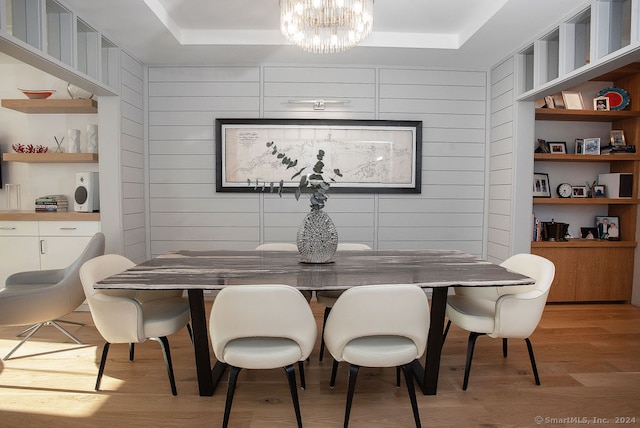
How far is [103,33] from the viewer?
3.41m

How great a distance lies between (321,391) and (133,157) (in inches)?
119

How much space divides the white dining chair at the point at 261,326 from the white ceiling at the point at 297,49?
2.50 metres

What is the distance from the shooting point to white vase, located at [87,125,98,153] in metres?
4.00

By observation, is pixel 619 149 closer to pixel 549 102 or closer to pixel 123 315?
pixel 549 102

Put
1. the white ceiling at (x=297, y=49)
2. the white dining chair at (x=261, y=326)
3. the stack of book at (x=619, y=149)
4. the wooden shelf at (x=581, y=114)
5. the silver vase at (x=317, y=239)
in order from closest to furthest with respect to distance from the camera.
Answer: the white dining chair at (x=261, y=326) < the silver vase at (x=317, y=239) < the white ceiling at (x=297, y=49) < the wooden shelf at (x=581, y=114) < the stack of book at (x=619, y=149)

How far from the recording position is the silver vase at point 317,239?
8.20ft

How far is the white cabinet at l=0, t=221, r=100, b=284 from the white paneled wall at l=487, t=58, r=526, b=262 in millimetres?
4093

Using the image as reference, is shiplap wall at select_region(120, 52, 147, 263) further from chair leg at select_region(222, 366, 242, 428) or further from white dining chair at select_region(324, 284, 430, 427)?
white dining chair at select_region(324, 284, 430, 427)

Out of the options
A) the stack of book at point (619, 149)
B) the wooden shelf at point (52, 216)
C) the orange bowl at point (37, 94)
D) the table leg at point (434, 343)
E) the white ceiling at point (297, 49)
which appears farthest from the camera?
the stack of book at point (619, 149)

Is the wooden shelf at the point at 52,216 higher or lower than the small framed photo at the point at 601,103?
lower

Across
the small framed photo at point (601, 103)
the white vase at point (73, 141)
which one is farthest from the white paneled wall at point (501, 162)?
the white vase at point (73, 141)

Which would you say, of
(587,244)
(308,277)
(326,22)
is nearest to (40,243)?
(308,277)

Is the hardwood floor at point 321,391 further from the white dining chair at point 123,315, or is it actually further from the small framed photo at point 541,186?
the small framed photo at point 541,186

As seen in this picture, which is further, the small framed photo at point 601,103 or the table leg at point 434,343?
the small framed photo at point 601,103
